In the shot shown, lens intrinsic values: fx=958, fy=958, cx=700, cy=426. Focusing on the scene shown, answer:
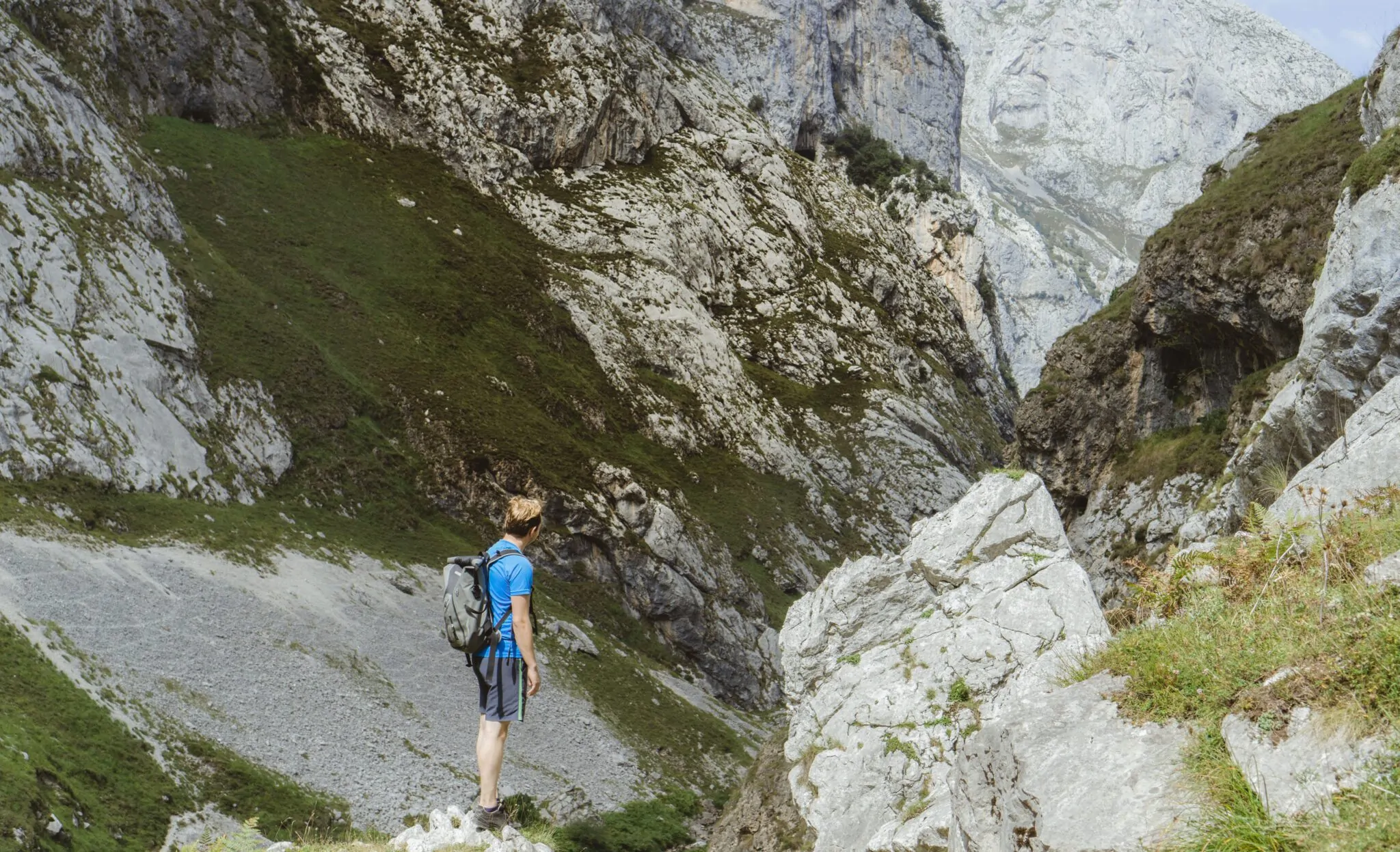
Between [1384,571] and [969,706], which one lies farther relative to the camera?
[969,706]

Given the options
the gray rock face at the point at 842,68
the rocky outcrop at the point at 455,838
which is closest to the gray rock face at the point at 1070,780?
the rocky outcrop at the point at 455,838

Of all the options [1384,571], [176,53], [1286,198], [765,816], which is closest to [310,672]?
[765,816]

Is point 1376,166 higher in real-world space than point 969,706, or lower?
higher

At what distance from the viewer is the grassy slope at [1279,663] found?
555cm

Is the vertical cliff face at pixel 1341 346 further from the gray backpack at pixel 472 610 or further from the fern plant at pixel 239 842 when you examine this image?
the fern plant at pixel 239 842


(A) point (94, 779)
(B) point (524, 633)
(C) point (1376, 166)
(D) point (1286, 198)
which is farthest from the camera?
(D) point (1286, 198)

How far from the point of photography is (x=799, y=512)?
2788 inches

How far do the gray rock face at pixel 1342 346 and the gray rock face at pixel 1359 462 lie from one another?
5440mm

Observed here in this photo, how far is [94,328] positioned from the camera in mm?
38562

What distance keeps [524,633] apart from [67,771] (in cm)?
1806

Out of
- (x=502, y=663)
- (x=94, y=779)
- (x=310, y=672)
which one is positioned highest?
(x=502, y=663)

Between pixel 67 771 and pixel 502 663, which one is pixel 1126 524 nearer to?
pixel 502 663

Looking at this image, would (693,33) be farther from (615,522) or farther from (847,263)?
(615,522)

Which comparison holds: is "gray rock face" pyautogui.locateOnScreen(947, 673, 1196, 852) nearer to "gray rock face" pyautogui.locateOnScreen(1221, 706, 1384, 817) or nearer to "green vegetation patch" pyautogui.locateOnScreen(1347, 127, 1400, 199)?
"gray rock face" pyautogui.locateOnScreen(1221, 706, 1384, 817)
